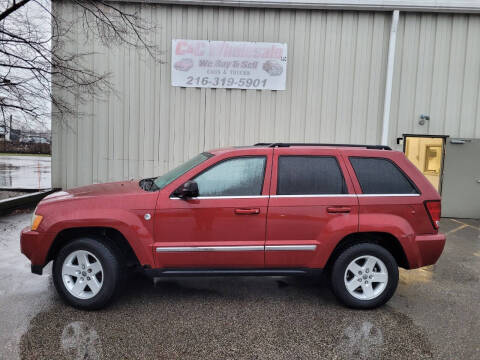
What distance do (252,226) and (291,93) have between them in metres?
6.82

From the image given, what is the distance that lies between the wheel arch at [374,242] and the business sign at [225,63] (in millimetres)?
6635

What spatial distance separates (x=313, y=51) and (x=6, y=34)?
726cm

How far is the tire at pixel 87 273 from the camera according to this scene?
383cm

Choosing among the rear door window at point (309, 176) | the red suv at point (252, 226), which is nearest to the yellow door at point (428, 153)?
the red suv at point (252, 226)

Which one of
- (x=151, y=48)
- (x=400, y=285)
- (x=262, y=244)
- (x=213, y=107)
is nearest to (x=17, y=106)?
(x=151, y=48)

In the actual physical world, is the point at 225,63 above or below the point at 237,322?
above

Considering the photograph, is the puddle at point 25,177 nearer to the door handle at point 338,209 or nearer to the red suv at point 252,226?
the red suv at point 252,226

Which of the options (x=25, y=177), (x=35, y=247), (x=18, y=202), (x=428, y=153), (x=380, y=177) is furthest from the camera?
(x=25, y=177)

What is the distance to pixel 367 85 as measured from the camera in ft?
32.7

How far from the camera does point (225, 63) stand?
9797 mm

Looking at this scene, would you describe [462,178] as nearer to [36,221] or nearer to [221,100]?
[221,100]

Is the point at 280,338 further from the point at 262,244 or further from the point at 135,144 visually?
the point at 135,144

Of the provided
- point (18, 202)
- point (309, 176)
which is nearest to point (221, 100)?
point (18, 202)

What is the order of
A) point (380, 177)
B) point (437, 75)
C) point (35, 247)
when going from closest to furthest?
1. point (35, 247)
2. point (380, 177)
3. point (437, 75)
